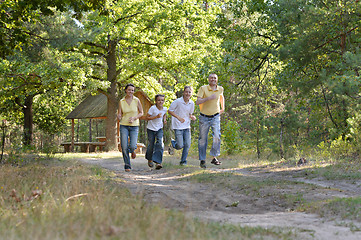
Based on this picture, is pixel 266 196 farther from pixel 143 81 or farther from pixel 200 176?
pixel 143 81

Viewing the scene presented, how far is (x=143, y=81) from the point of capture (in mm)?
22766

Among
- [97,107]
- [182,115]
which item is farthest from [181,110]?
[97,107]

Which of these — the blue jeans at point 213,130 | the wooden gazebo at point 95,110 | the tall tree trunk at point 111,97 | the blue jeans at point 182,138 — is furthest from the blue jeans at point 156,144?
the wooden gazebo at point 95,110

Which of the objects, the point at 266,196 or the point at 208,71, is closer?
the point at 266,196

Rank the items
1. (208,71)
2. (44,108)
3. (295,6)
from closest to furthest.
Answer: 1. (295,6)
2. (208,71)
3. (44,108)

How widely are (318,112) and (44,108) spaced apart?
2393cm

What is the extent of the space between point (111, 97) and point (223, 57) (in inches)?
400

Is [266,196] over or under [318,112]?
under

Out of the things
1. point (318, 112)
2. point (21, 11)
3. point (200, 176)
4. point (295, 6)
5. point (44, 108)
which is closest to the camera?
point (200, 176)

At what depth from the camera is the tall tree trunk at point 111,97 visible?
2244 cm

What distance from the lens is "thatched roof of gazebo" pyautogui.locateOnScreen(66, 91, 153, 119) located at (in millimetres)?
25869

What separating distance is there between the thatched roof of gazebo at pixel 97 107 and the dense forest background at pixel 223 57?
260cm

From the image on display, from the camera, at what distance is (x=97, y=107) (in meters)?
27.0

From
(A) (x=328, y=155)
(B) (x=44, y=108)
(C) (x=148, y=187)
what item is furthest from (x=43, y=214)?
(B) (x=44, y=108)
